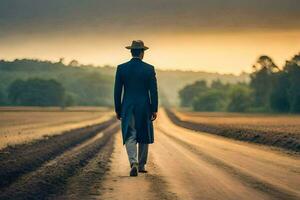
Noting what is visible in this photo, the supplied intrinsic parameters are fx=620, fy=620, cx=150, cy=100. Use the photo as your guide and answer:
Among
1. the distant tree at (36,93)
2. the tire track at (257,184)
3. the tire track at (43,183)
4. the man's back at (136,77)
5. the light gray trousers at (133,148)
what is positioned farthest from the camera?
the distant tree at (36,93)

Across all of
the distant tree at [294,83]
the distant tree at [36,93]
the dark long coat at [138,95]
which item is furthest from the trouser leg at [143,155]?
the distant tree at [36,93]

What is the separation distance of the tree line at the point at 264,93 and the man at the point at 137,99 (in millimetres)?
A: 88760

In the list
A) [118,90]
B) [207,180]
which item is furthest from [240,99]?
[207,180]

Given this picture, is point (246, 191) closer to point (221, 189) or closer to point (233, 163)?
point (221, 189)

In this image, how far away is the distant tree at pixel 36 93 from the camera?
13675 cm

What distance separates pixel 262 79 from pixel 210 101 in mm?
36161

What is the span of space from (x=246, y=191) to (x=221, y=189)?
1.31 feet

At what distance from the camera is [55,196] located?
873 centimetres

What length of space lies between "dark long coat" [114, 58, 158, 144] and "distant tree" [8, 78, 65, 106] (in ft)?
412

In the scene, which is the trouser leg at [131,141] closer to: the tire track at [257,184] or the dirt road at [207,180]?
the dirt road at [207,180]

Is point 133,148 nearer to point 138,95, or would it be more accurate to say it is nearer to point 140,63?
point 138,95

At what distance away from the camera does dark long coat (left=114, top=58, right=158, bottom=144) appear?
466 inches

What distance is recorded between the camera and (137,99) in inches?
468

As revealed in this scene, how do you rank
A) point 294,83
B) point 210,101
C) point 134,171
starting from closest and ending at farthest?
point 134,171 < point 294,83 < point 210,101
